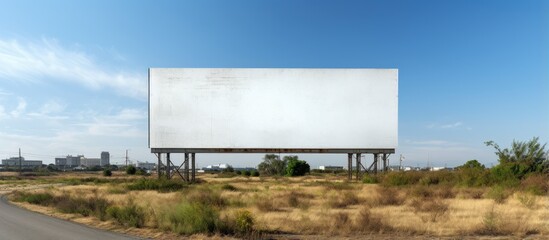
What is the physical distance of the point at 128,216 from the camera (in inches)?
501

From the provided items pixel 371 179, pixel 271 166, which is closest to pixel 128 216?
pixel 371 179

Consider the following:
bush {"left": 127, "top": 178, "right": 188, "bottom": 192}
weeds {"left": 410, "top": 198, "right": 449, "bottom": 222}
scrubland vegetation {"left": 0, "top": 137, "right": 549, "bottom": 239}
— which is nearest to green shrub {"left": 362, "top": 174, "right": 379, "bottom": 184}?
scrubland vegetation {"left": 0, "top": 137, "right": 549, "bottom": 239}

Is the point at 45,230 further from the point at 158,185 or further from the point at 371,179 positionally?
the point at 371,179

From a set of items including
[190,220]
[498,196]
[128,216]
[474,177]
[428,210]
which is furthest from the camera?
[474,177]

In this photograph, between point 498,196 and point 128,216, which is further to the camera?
point 498,196

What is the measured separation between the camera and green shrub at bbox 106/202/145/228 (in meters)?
12.2

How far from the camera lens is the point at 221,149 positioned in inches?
1293

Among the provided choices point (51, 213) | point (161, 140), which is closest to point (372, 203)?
point (51, 213)

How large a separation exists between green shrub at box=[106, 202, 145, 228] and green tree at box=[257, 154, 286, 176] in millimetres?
67629

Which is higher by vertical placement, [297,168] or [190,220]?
[190,220]

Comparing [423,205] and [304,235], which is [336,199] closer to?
[423,205]

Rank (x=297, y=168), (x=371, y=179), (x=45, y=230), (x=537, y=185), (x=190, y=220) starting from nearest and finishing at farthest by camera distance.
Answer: (x=190, y=220) < (x=45, y=230) < (x=537, y=185) < (x=371, y=179) < (x=297, y=168)

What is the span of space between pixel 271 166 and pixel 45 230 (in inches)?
2978

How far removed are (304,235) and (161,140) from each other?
2380 cm
